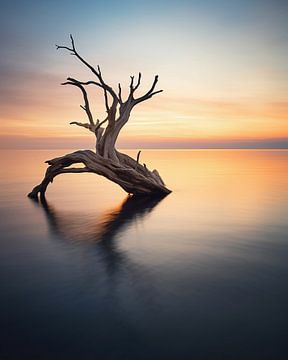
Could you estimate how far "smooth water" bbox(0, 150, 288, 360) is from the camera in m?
2.68

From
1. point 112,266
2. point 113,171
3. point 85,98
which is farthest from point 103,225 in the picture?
point 85,98

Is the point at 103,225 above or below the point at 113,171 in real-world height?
below

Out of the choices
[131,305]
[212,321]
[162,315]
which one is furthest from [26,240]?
[212,321]

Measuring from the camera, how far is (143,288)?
3.79m

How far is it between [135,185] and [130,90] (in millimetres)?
3634

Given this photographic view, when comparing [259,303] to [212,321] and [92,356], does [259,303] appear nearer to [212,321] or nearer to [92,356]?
[212,321]

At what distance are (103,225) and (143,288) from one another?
3.71 meters

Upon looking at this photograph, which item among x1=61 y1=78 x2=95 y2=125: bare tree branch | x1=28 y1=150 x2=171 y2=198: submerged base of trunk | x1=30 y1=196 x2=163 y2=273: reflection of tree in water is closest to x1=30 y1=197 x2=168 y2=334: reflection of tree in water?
x1=30 y1=196 x2=163 y2=273: reflection of tree in water

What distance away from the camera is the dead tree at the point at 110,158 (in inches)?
409

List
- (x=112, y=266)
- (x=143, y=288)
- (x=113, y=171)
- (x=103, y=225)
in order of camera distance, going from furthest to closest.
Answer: (x=113, y=171)
(x=103, y=225)
(x=112, y=266)
(x=143, y=288)

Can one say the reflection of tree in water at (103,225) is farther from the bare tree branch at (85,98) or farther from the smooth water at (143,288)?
the bare tree branch at (85,98)

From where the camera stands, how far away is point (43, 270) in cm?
441

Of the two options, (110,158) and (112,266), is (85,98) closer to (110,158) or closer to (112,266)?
(110,158)

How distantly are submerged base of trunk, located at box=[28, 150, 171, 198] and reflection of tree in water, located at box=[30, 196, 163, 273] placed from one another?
91cm
